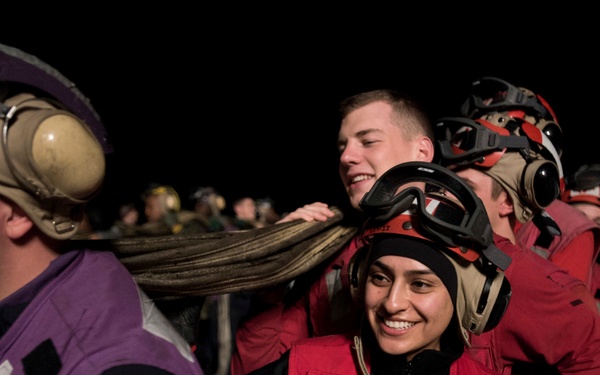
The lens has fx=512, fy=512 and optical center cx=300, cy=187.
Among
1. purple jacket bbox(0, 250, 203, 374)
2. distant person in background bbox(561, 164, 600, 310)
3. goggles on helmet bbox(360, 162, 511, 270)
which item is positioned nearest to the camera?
purple jacket bbox(0, 250, 203, 374)

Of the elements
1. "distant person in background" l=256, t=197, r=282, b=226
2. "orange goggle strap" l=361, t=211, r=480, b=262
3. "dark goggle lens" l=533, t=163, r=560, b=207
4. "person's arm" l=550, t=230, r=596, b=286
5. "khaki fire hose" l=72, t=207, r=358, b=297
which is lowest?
"distant person in background" l=256, t=197, r=282, b=226

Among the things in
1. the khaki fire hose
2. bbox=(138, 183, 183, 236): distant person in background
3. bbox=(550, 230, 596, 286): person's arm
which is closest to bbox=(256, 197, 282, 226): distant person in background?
bbox=(138, 183, 183, 236): distant person in background

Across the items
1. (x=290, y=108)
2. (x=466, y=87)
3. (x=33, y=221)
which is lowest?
(x=290, y=108)

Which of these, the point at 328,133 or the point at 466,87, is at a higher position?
the point at 466,87

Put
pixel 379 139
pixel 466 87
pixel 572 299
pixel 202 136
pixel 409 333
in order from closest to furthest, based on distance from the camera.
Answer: pixel 409 333 < pixel 572 299 < pixel 379 139 < pixel 466 87 < pixel 202 136

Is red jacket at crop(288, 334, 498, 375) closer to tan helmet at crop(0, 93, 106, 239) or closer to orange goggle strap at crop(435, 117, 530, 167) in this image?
tan helmet at crop(0, 93, 106, 239)

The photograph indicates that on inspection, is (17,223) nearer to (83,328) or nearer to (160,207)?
(83,328)

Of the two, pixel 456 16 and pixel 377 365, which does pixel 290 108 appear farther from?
pixel 377 365

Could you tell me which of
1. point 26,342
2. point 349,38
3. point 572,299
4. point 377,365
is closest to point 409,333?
point 377,365

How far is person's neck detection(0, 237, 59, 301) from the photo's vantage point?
1206 mm

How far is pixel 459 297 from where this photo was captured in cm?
162

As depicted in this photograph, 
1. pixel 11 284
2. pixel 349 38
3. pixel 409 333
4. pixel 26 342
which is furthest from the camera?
pixel 349 38

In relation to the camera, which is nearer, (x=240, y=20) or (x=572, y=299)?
(x=572, y=299)

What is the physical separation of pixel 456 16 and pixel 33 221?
6.93 m
